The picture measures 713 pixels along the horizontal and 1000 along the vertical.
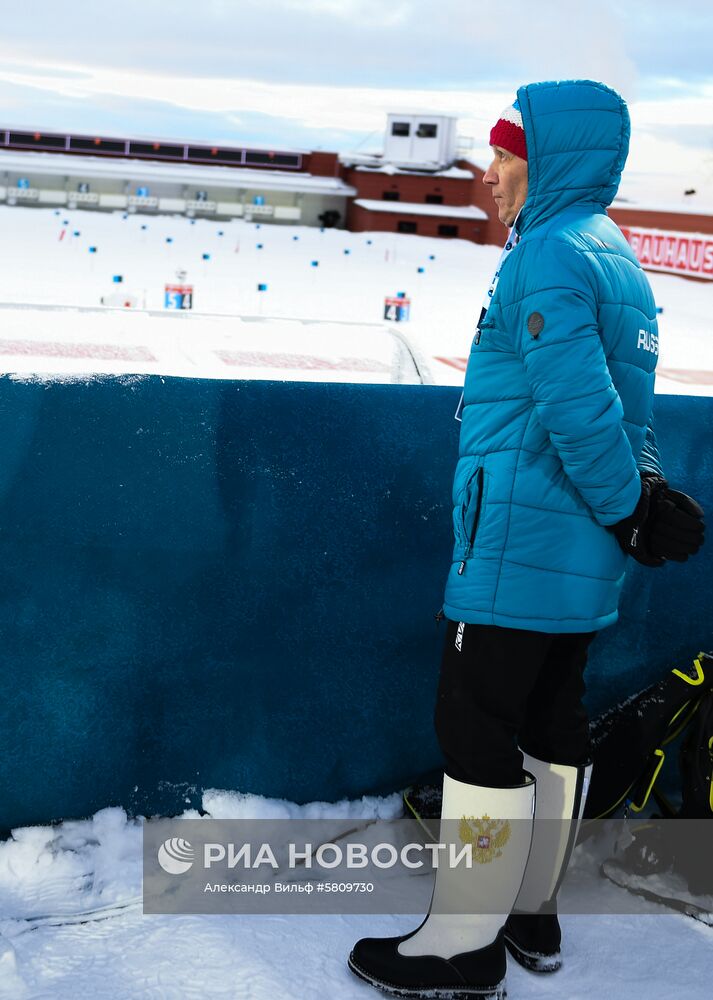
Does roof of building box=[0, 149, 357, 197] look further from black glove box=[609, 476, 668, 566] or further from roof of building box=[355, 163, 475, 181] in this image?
black glove box=[609, 476, 668, 566]

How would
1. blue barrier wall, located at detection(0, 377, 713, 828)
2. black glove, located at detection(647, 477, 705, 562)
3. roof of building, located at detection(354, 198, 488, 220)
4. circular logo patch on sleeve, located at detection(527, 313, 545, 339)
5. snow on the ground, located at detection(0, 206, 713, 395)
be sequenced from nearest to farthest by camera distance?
circular logo patch on sleeve, located at detection(527, 313, 545, 339) < black glove, located at detection(647, 477, 705, 562) < blue barrier wall, located at detection(0, 377, 713, 828) < snow on the ground, located at detection(0, 206, 713, 395) < roof of building, located at detection(354, 198, 488, 220)

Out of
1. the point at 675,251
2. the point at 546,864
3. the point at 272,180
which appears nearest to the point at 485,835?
the point at 546,864

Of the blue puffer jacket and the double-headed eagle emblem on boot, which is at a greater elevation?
the blue puffer jacket

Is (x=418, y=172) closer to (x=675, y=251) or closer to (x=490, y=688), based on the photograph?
(x=675, y=251)

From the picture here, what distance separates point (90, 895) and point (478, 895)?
0.78m

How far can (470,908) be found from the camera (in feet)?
6.53

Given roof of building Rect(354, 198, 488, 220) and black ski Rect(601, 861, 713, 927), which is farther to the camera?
roof of building Rect(354, 198, 488, 220)

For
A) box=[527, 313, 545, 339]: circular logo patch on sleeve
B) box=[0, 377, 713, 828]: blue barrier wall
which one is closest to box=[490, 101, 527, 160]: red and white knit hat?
box=[527, 313, 545, 339]: circular logo patch on sleeve

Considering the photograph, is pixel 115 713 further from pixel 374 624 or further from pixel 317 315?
pixel 317 315

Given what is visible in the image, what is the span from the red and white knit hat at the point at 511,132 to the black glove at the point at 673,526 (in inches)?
23.6

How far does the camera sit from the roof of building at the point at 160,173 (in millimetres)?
25734

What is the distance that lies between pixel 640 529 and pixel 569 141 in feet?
2.03

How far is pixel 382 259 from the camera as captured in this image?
18859 millimetres

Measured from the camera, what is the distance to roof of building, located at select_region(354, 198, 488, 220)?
2562cm
